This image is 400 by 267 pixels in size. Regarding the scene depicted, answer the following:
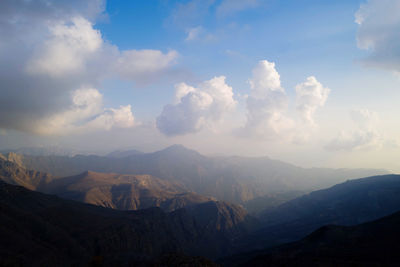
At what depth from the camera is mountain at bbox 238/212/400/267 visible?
52.1m

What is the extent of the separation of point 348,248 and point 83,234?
93.1 metres

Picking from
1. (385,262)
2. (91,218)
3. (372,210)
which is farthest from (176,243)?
(372,210)

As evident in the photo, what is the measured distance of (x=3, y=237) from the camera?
6344 cm

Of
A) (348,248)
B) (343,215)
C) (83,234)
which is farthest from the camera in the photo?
(343,215)

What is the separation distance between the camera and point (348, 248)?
61906 mm

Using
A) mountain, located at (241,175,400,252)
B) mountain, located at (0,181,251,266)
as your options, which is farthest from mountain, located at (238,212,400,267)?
mountain, located at (241,175,400,252)

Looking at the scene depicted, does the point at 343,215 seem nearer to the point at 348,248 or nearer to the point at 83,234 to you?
the point at 348,248

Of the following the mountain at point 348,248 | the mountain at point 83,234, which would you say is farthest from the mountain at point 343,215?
the mountain at point 348,248

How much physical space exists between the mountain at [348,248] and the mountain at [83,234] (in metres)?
32.7

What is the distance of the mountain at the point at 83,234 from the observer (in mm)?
61844

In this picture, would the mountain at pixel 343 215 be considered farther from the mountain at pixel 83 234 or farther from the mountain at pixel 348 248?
the mountain at pixel 348 248

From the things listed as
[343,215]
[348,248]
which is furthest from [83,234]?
[343,215]

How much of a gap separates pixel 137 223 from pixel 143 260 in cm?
7760

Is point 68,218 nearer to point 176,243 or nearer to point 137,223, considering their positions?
point 137,223
